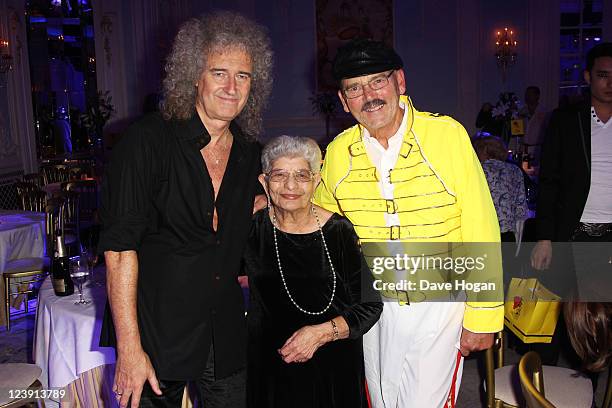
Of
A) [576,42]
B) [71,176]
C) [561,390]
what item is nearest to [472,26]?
[576,42]

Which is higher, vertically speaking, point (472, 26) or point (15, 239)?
point (472, 26)

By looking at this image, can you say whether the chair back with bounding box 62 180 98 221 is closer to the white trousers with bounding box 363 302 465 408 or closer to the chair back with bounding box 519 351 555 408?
the white trousers with bounding box 363 302 465 408

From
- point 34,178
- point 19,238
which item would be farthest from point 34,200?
point 19,238

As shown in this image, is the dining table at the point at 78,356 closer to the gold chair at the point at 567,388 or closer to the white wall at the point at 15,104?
the gold chair at the point at 567,388

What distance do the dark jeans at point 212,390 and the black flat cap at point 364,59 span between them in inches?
39.9

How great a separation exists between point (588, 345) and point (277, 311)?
0.96 meters

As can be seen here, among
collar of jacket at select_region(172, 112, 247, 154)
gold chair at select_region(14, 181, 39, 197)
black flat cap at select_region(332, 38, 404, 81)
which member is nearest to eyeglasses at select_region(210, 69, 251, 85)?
collar of jacket at select_region(172, 112, 247, 154)

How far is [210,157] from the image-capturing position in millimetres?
A: 1847

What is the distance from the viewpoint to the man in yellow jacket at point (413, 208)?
6.36 feet

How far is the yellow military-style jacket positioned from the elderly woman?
129 millimetres

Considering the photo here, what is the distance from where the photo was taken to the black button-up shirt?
164 cm

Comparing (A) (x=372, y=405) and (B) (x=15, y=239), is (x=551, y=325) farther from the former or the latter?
(B) (x=15, y=239)

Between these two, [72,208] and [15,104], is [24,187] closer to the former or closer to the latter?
[72,208]

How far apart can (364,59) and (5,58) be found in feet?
21.7
